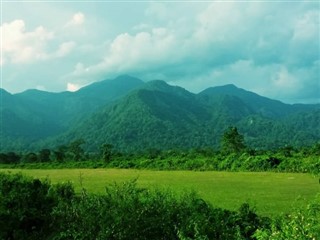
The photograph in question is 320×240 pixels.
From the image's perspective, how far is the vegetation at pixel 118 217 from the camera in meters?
9.66

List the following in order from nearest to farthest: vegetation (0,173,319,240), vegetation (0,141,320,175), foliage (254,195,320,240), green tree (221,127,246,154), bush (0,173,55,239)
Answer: foliage (254,195,320,240) < vegetation (0,173,319,240) < bush (0,173,55,239) < vegetation (0,141,320,175) < green tree (221,127,246,154)

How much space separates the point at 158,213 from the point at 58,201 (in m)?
3.20

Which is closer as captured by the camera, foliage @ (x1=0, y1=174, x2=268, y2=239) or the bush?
foliage @ (x1=0, y1=174, x2=268, y2=239)

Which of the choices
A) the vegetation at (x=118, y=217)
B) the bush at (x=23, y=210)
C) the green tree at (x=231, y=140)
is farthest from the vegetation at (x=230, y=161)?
the bush at (x=23, y=210)

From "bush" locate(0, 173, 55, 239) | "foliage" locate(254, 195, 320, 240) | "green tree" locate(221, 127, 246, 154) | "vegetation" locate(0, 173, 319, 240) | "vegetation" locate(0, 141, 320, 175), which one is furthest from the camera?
"green tree" locate(221, 127, 246, 154)

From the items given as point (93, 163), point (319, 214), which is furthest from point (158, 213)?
point (93, 163)

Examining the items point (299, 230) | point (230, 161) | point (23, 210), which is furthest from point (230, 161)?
point (299, 230)

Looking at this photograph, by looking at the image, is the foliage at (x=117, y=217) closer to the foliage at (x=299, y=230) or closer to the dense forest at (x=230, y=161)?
the foliage at (x=299, y=230)

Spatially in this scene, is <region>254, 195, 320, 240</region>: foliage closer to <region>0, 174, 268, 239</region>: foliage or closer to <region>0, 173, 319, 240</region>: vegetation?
<region>0, 173, 319, 240</region>: vegetation

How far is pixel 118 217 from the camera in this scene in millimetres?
9797

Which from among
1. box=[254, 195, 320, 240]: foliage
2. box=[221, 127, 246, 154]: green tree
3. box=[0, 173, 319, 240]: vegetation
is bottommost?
box=[0, 173, 319, 240]: vegetation

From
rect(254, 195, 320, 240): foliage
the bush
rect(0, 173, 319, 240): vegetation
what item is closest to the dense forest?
rect(0, 173, 319, 240): vegetation

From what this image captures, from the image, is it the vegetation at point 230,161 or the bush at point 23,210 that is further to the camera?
the vegetation at point 230,161

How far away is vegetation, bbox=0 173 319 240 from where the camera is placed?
31.7 feet
